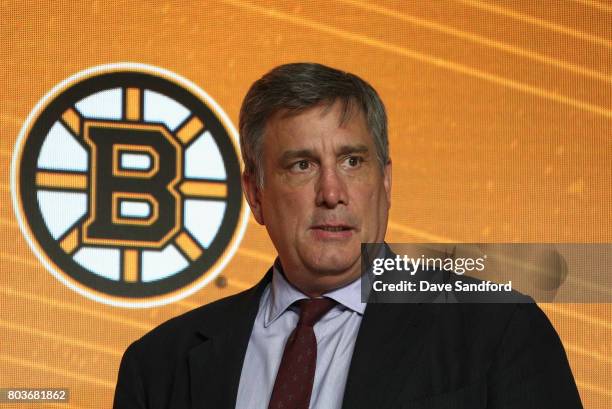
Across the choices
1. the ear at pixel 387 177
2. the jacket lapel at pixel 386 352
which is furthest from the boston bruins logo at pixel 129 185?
the jacket lapel at pixel 386 352

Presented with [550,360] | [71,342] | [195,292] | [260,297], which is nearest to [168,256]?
[195,292]

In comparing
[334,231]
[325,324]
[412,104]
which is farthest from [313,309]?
[412,104]

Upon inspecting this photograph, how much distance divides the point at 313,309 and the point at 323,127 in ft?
0.94

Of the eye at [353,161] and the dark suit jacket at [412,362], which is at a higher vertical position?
the eye at [353,161]

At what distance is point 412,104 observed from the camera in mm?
2988

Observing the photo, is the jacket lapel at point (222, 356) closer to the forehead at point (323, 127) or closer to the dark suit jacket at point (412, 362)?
the dark suit jacket at point (412, 362)

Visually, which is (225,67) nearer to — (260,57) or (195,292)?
(260,57)

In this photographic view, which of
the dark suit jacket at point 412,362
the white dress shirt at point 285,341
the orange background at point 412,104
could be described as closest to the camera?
the dark suit jacket at point 412,362

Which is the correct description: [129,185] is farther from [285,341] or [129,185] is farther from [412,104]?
[285,341]

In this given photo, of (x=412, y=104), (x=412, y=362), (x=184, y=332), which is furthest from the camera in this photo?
(x=412, y=104)

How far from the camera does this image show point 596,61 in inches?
121

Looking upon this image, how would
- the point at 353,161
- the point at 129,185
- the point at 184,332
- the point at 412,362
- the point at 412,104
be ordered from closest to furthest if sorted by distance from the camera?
the point at 412,362 → the point at 353,161 → the point at 184,332 → the point at 129,185 → the point at 412,104

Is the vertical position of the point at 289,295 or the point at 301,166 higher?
the point at 301,166

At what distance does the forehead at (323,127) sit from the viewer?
156 cm
